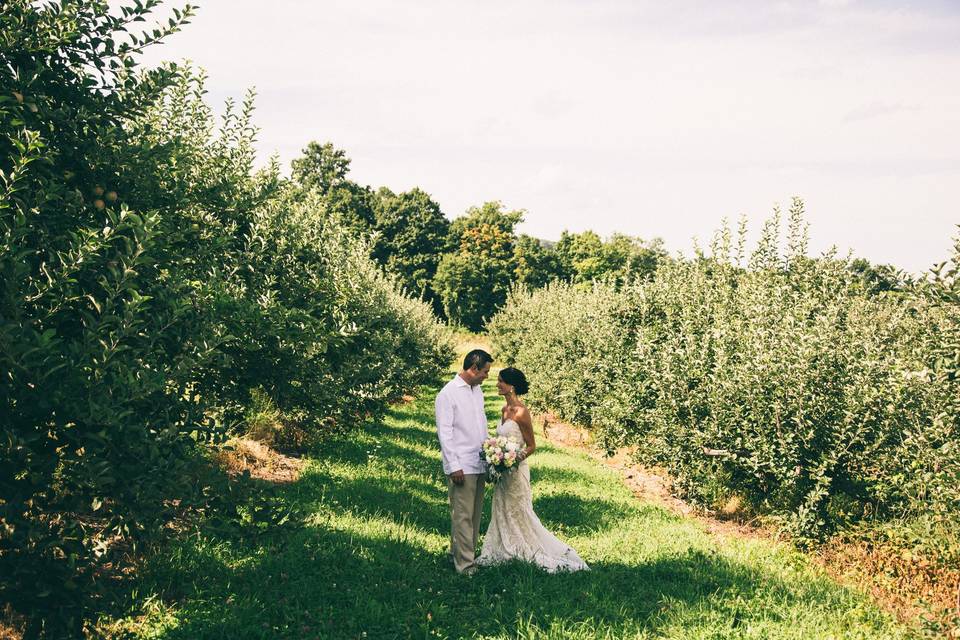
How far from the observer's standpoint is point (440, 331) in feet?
126

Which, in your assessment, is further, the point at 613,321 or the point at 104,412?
the point at 613,321

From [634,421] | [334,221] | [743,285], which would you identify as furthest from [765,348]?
[334,221]

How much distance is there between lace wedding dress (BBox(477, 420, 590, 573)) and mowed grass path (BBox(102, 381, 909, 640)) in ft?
1.34

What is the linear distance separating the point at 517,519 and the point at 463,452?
1386 mm

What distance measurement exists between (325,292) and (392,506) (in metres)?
3.79

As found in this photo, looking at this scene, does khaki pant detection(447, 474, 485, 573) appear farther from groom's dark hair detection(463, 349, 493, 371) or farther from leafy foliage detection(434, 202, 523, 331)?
leafy foliage detection(434, 202, 523, 331)

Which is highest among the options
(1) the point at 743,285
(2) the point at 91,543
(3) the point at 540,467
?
(1) the point at 743,285

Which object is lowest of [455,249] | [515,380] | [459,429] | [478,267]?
[459,429]

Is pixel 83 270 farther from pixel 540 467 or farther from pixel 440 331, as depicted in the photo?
pixel 440 331

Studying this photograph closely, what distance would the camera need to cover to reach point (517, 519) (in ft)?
26.7

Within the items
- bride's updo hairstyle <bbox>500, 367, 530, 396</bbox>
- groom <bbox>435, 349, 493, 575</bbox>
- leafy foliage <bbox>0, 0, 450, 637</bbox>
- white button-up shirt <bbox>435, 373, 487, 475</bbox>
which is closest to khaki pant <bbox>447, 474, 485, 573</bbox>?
groom <bbox>435, 349, 493, 575</bbox>

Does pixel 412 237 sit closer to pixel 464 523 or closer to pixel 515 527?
pixel 515 527

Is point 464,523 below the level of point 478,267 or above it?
below

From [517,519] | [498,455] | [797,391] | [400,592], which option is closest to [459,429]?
[498,455]
